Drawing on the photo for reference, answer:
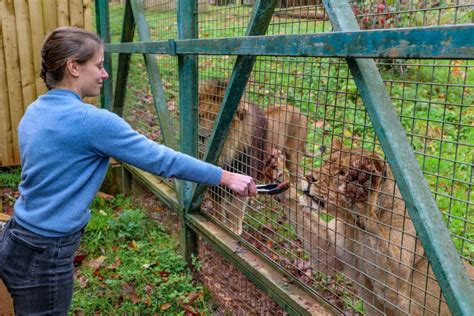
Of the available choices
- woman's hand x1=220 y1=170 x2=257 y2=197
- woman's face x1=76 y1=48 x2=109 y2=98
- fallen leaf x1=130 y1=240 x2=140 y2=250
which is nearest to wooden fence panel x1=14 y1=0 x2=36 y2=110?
fallen leaf x1=130 y1=240 x2=140 y2=250

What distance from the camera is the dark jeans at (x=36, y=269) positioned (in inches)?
94.0

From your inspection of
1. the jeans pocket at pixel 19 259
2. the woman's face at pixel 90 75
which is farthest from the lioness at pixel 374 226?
the jeans pocket at pixel 19 259

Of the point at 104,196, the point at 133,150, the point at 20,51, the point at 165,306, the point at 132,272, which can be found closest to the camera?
the point at 133,150

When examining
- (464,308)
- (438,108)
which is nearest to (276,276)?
(464,308)

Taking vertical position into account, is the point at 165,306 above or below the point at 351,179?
below

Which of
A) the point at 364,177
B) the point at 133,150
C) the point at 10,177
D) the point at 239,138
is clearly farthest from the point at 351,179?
the point at 10,177

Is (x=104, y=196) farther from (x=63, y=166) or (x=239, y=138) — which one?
(x=63, y=166)

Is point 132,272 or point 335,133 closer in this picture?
point 335,133

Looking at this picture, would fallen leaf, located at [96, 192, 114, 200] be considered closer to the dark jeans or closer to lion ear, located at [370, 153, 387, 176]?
the dark jeans

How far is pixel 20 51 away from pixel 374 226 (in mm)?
5443

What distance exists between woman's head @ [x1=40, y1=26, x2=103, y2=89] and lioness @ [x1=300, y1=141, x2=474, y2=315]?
1.29m

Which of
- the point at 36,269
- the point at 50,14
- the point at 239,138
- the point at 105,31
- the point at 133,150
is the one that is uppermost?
the point at 50,14

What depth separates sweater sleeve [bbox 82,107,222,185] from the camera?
2.23 m

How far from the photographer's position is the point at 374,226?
2660mm
